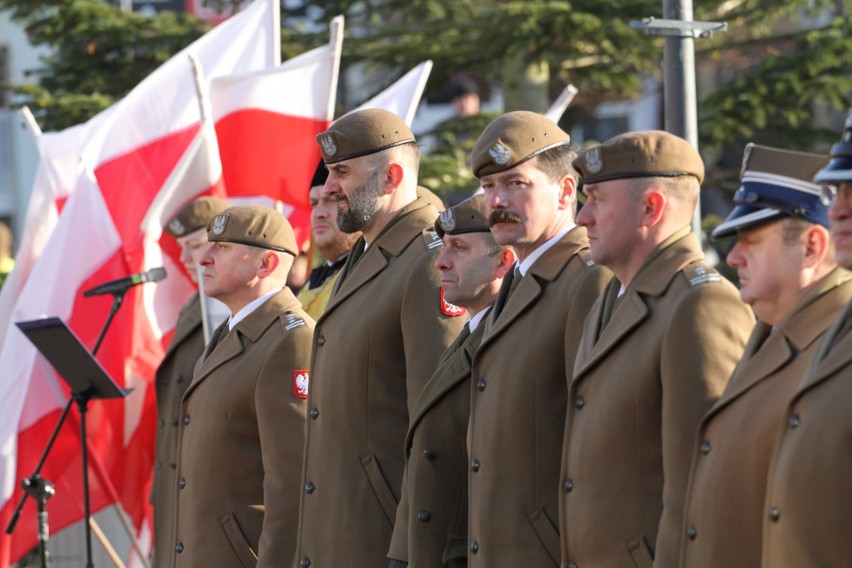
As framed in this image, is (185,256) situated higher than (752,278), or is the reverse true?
(752,278)

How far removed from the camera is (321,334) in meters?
5.25

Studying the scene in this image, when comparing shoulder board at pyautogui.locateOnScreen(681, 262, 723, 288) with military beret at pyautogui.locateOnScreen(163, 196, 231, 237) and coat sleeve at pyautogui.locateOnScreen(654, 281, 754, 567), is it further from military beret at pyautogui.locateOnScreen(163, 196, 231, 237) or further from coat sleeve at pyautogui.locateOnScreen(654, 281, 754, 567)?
military beret at pyautogui.locateOnScreen(163, 196, 231, 237)

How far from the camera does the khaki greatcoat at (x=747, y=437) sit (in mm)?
3473

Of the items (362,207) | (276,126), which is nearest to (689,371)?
(362,207)

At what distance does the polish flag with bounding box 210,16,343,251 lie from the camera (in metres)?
8.47

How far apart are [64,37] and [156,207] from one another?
4859 mm

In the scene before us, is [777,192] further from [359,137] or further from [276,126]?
[276,126]

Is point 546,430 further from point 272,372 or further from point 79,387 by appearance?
point 79,387

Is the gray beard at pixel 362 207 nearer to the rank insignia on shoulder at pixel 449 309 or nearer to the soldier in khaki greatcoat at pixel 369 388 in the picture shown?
the soldier in khaki greatcoat at pixel 369 388

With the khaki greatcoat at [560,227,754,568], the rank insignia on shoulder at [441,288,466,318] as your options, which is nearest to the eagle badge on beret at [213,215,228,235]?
the rank insignia on shoulder at [441,288,466,318]

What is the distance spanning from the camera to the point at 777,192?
359 centimetres

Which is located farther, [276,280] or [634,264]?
[276,280]

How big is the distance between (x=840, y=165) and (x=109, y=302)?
5.85 metres

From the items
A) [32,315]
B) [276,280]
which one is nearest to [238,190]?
[32,315]
